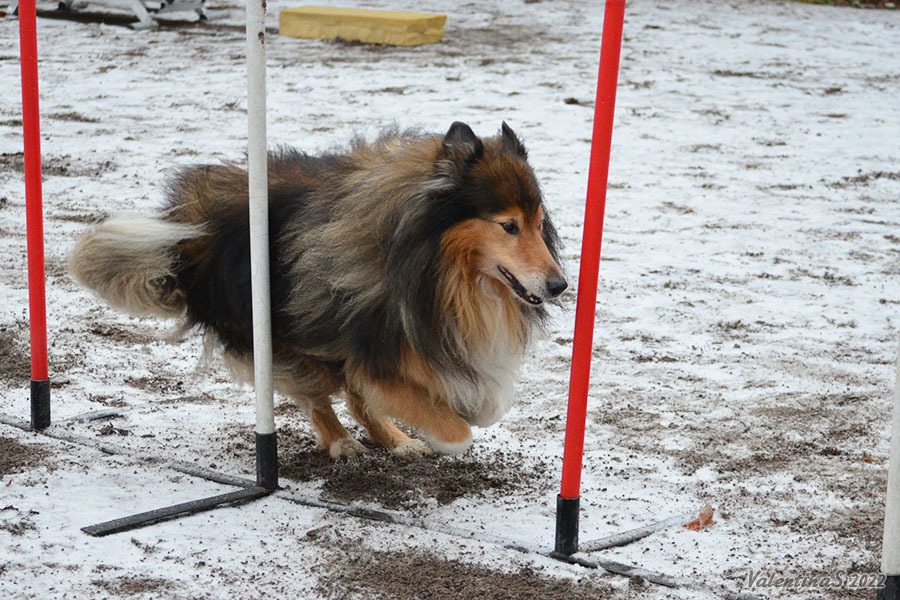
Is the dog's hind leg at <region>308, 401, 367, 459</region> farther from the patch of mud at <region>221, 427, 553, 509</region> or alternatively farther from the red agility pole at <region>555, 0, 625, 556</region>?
the red agility pole at <region>555, 0, 625, 556</region>

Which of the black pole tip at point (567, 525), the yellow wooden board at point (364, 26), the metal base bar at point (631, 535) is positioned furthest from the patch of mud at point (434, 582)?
the yellow wooden board at point (364, 26)

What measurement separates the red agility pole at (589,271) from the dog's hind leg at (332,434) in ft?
3.42

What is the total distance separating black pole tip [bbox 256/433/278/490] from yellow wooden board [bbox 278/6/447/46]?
8662 mm

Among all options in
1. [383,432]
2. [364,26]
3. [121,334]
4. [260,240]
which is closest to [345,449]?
[383,432]

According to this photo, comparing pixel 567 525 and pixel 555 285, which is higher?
pixel 555 285

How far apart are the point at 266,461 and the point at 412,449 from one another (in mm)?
657

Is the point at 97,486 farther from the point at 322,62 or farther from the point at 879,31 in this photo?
the point at 879,31

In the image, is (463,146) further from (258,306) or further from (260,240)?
(258,306)

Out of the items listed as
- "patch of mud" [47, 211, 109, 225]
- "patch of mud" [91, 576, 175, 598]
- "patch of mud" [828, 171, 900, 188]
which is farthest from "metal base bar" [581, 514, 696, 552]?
"patch of mud" [828, 171, 900, 188]

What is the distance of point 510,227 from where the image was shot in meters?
3.20

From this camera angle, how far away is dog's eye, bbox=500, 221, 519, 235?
3.19 m

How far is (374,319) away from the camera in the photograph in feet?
11.2

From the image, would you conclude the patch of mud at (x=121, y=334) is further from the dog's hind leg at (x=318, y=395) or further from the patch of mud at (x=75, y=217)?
the patch of mud at (x=75, y=217)

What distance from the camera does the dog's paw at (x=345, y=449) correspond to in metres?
3.89
